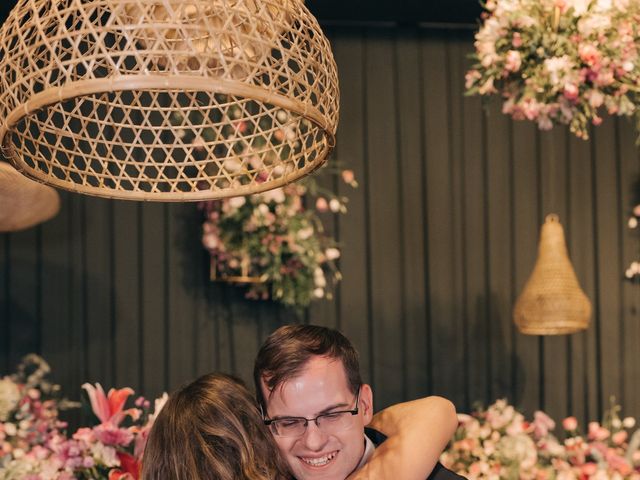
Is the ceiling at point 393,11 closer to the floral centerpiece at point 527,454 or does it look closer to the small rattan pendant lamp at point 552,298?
the small rattan pendant lamp at point 552,298

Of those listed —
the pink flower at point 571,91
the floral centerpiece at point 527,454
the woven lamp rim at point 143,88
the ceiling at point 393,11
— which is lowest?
the floral centerpiece at point 527,454

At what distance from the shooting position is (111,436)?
1.98 m

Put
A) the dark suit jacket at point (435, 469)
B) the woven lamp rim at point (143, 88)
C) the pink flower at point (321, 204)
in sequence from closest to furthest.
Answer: the woven lamp rim at point (143, 88) < the dark suit jacket at point (435, 469) < the pink flower at point (321, 204)

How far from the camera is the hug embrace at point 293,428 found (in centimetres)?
131

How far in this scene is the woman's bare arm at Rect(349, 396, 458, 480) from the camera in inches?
63.7

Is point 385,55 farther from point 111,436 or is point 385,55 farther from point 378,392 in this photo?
point 111,436

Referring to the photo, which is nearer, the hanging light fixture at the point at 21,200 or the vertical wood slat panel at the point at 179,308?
the hanging light fixture at the point at 21,200

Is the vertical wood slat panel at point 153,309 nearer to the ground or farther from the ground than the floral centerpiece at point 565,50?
nearer to the ground

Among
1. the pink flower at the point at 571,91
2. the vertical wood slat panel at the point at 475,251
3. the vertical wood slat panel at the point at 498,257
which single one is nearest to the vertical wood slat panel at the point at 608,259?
the vertical wood slat panel at the point at 498,257

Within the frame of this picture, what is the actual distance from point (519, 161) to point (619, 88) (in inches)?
47.9

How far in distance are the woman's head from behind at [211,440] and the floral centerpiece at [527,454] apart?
3.88 feet

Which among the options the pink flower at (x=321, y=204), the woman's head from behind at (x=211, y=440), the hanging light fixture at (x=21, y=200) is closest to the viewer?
the woman's head from behind at (x=211, y=440)

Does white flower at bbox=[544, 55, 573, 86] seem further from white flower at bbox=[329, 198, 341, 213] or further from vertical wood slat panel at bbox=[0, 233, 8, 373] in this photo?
vertical wood slat panel at bbox=[0, 233, 8, 373]

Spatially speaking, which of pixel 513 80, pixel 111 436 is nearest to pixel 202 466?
pixel 111 436
